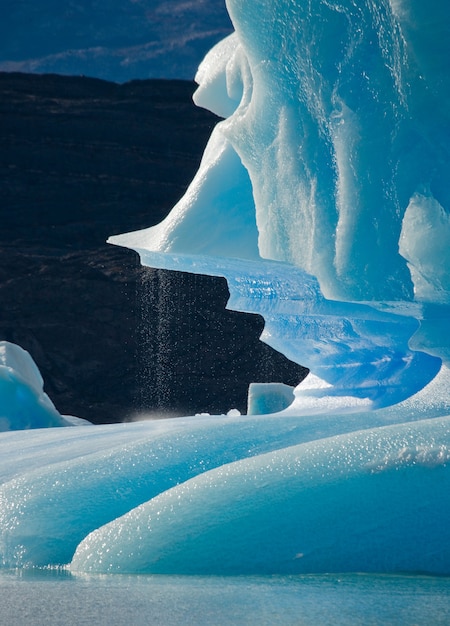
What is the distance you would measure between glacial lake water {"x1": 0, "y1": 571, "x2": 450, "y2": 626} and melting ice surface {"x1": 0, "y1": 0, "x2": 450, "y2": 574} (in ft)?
0.58

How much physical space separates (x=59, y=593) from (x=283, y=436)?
1.42m

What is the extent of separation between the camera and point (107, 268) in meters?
20.0

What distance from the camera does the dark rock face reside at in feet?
63.8

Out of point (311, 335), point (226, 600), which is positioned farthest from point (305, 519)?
point (311, 335)

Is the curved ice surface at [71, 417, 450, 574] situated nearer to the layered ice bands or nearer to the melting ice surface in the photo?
the melting ice surface

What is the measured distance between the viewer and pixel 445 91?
339 cm

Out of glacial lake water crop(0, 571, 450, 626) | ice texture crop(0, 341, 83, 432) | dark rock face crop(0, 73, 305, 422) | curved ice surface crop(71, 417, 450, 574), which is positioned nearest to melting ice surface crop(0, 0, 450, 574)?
curved ice surface crop(71, 417, 450, 574)

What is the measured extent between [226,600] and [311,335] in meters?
3.06

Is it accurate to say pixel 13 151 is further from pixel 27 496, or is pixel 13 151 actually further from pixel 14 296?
pixel 27 496

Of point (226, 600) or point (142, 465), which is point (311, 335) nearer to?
point (142, 465)

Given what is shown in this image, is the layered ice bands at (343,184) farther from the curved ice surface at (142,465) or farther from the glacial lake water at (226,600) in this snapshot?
the glacial lake water at (226,600)

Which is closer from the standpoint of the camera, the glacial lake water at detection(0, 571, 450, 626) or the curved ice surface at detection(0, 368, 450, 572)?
the glacial lake water at detection(0, 571, 450, 626)

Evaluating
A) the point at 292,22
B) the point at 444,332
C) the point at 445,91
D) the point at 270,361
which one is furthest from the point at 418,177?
the point at 270,361

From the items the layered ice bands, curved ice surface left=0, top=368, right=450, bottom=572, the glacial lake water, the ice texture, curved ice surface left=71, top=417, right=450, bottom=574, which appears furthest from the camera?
the ice texture
